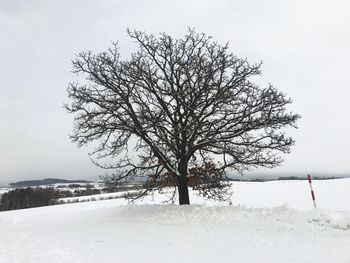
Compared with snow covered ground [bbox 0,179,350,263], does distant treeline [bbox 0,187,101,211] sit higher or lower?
higher

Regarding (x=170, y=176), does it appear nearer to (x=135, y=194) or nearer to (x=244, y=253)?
(x=135, y=194)

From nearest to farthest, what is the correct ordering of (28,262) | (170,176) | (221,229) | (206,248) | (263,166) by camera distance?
(28,262) → (206,248) → (221,229) → (263,166) → (170,176)

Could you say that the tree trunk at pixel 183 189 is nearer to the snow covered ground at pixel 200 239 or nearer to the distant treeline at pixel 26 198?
the snow covered ground at pixel 200 239

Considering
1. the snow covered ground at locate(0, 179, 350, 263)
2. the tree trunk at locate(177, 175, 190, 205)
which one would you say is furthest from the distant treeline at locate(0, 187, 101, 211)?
the snow covered ground at locate(0, 179, 350, 263)

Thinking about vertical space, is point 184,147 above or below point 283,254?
above

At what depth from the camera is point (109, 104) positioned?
57.9 feet

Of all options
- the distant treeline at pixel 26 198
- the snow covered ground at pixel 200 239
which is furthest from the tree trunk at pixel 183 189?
the distant treeline at pixel 26 198

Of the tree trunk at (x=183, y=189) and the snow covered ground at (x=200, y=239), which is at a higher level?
the tree trunk at (x=183, y=189)

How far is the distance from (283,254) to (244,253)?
0.94m

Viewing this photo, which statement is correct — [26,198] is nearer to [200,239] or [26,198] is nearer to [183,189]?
[183,189]

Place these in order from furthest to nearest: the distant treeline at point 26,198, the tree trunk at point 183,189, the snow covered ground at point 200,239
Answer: the distant treeline at point 26,198
the tree trunk at point 183,189
the snow covered ground at point 200,239

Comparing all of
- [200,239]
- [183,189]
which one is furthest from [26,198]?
[200,239]

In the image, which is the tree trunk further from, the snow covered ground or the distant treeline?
the distant treeline

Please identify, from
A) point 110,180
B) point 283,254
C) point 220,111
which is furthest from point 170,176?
point 283,254
